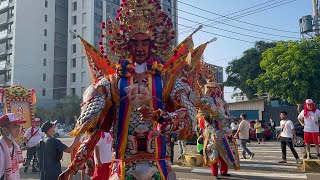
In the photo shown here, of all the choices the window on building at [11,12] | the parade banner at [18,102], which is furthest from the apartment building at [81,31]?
the parade banner at [18,102]

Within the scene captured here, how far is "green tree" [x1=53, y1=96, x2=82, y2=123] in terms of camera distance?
44250 mm

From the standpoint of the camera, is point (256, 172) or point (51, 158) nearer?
point (51, 158)

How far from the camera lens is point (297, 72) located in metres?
23.9

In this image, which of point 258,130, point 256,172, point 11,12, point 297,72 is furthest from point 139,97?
point 11,12

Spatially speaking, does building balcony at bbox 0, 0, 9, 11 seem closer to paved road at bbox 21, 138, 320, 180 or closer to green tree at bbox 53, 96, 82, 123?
green tree at bbox 53, 96, 82, 123

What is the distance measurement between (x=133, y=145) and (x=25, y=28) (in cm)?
Result: 5080

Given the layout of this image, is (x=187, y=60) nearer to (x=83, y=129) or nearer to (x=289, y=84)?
(x=83, y=129)

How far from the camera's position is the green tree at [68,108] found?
44250mm

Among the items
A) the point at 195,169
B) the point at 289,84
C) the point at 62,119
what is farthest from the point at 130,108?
the point at 62,119

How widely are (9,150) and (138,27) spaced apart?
2724mm

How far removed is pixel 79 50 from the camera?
5128 cm

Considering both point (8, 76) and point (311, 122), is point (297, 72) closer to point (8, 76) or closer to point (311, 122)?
point (311, 122)

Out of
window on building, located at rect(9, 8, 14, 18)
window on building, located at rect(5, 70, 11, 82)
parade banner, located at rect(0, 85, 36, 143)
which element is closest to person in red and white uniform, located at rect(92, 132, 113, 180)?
parade banner, located at rect(0, 85, 36, 143)

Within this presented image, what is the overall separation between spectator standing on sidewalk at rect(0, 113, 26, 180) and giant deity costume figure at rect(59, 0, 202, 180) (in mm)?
1949
